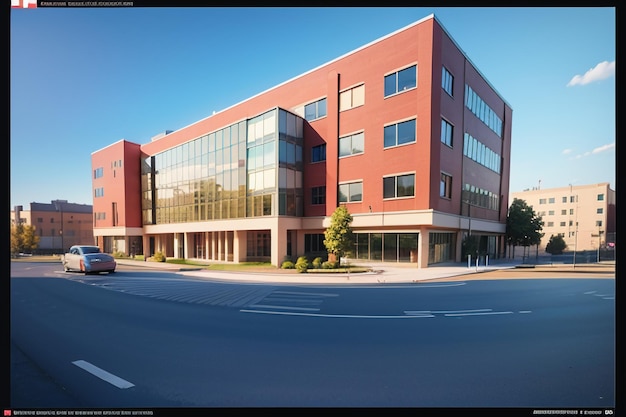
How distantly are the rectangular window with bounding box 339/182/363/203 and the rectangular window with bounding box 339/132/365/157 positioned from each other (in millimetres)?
3074

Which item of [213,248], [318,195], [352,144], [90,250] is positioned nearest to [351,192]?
[318,195]

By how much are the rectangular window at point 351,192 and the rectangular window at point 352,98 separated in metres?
7.50

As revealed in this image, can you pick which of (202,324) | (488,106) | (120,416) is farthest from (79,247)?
(488,106)

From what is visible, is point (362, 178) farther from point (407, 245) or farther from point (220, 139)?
point (220, 139)

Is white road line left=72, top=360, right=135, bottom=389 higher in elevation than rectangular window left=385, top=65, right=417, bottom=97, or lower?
lower

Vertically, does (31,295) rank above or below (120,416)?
below

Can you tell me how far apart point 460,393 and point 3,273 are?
5857 millimetres

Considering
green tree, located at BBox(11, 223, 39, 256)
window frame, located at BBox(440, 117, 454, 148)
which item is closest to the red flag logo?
green tree, located at BBox(11, 223, 39, 256)

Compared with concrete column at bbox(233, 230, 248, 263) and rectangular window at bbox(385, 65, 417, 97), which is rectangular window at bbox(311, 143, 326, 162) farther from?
concrete column at bbox(233, 230, 248, 263)

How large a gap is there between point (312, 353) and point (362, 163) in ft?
64.7

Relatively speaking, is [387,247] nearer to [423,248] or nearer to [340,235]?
[423,248]

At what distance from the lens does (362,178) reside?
72.8ft

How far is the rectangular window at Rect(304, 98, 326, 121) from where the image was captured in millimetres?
24609

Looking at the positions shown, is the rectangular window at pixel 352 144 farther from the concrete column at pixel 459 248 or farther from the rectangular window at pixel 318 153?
the concrete column at pixel 459 248
